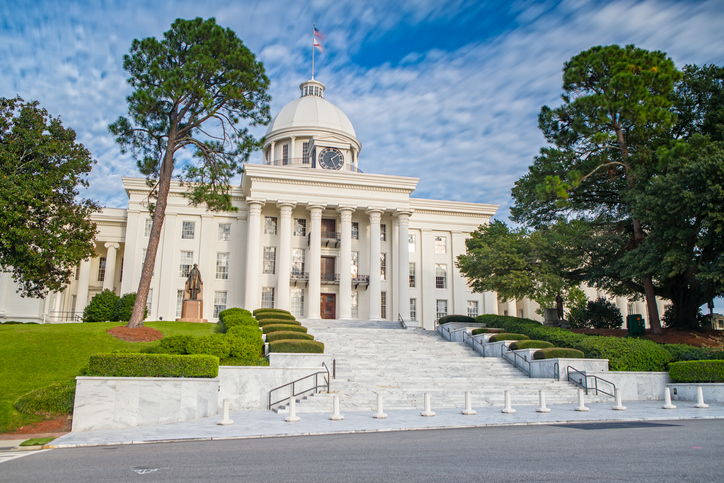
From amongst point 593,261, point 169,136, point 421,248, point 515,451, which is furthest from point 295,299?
point 515,451

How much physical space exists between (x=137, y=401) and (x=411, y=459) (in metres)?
8.84

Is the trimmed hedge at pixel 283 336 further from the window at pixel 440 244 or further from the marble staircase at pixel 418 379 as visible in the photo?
the window at pixel 440 244

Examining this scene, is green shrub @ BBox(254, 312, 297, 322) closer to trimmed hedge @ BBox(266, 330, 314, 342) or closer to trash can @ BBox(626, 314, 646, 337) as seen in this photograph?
trimmed hedge @ BBox(266, 330, 314, 342)

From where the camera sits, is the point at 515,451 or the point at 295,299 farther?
the point at 295,299

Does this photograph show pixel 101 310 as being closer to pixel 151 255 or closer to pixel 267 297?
pixel 151 255

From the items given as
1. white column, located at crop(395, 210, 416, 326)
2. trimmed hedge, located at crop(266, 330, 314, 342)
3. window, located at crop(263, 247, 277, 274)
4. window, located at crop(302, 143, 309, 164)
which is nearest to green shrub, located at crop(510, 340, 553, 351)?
→ trimmed hedge, located at crop(266, 330, 314, 342)

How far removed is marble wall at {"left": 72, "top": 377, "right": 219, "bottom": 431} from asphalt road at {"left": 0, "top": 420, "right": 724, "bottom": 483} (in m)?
2.95

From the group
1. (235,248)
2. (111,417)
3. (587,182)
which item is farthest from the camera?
(235,248)

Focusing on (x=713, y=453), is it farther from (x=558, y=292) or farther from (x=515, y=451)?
(x=558, y=292)

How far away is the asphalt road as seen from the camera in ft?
24.4

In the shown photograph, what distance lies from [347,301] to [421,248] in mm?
10586

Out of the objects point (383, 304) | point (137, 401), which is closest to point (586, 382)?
point (137, 401)

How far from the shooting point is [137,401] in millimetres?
13977

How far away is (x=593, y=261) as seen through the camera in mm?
28750
